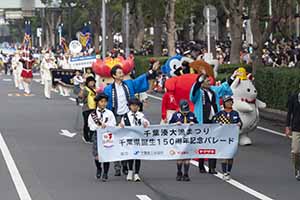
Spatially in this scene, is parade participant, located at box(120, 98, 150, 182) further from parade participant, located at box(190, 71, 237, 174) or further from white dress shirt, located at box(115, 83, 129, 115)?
parade participant, located at box(190, 71, 237, 174)

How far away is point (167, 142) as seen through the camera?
607 inches

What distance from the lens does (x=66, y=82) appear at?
1556 inches

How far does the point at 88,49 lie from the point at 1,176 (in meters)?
27.7

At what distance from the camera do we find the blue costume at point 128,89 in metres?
16.5

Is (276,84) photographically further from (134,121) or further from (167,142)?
(134,121)

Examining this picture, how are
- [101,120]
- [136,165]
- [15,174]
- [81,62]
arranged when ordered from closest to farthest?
→ [101,120]
[136,165]
[15,174]
[81,62]

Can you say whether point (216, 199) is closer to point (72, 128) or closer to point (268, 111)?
point (72, 128)

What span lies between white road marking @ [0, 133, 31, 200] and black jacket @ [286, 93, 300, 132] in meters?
4.32

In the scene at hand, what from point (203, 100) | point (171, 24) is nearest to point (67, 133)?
point (203, 100)

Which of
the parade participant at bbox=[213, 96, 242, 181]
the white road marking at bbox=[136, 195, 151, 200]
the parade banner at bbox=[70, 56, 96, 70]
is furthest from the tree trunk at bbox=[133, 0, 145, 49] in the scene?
the white road marking at bbox=[136, 195, 151, 200]

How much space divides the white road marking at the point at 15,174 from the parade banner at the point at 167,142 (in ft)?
4.38

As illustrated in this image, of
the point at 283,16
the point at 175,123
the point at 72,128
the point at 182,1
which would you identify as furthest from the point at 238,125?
the point at 182,1

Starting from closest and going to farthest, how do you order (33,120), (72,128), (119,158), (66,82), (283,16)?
(119,158)
(72,128)
(33,120)
(283,16)
(66,82)

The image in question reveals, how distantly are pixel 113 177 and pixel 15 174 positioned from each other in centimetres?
169
